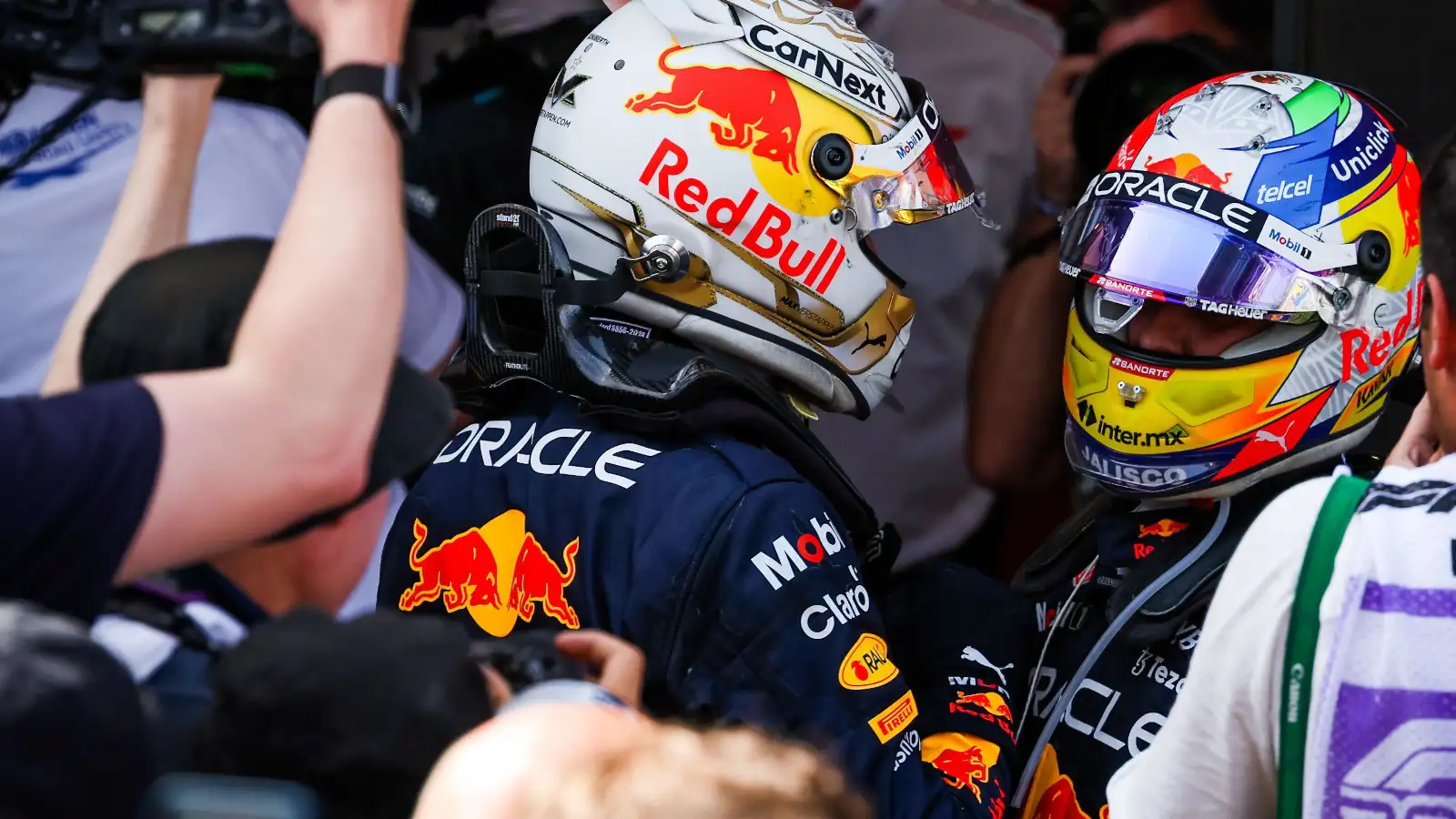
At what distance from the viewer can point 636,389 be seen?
2049mm

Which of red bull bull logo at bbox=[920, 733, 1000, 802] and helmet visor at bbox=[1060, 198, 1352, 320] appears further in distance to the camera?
helmet visor at bbox=[1060, 198, 1352, 320]

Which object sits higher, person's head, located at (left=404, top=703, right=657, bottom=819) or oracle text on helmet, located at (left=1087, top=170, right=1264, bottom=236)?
person's head, located at (left=404, top=703, right=657, bottom=819)

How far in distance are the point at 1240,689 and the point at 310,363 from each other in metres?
0.85

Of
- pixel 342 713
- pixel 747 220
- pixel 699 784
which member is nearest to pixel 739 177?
pixel 747 220

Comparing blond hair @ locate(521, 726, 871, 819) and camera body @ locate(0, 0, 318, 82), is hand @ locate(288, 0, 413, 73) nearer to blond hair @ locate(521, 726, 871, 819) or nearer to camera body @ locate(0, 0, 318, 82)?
camera body @ locate(0, 0, 318, 82)

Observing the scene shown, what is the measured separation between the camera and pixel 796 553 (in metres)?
1.95

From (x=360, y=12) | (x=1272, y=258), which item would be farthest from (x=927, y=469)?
(x=360, y=12)

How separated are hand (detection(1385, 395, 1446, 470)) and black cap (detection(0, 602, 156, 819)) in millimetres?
1295

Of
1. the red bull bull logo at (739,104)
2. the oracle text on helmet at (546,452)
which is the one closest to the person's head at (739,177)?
the red bull bull logo at (739,104)

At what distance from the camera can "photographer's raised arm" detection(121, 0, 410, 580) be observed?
1.07m

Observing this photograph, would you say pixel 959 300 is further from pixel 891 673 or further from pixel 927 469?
pixel 891 673

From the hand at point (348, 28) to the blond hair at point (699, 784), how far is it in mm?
558

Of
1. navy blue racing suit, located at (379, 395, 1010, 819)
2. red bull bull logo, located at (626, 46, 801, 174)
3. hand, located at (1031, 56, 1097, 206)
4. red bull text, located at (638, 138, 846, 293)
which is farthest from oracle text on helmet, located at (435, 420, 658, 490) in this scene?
hand, located at (1031, 56, 1097, 206)

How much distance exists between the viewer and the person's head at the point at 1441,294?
1.49 meters
